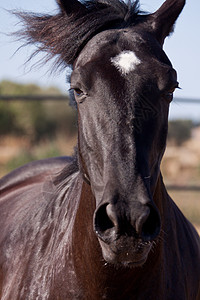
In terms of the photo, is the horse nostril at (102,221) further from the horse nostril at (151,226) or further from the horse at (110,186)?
the horse nostril at (151,226)

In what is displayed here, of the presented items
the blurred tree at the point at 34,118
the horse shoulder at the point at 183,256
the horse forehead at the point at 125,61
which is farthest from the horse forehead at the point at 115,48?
the blurred tree at the point at 34,118

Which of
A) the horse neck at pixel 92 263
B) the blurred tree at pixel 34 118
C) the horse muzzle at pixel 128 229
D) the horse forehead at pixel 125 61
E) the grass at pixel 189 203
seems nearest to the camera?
the horse muzzle at pixel 128 229

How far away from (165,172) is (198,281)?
13.3 m

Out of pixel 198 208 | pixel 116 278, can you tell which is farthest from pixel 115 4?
pixel 198 208

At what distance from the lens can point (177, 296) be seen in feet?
7.95

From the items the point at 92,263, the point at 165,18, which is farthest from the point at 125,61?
the point at 92,263

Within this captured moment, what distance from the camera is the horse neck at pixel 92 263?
2293 millimetres

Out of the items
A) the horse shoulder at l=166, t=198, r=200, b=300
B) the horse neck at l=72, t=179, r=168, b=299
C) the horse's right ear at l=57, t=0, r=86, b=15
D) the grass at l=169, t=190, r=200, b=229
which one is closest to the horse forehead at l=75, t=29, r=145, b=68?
the horse's right ear at l=57, t=0, r=86, b=15

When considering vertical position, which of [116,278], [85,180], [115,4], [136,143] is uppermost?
[115,4]

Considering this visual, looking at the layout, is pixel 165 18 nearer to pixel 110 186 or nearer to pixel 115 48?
pixel 115 48

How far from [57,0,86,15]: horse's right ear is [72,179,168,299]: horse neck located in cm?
91

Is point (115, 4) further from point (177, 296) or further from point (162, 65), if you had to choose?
point (177, 296)

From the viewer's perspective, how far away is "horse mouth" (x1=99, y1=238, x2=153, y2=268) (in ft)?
6.22

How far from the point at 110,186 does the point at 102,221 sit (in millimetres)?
143
